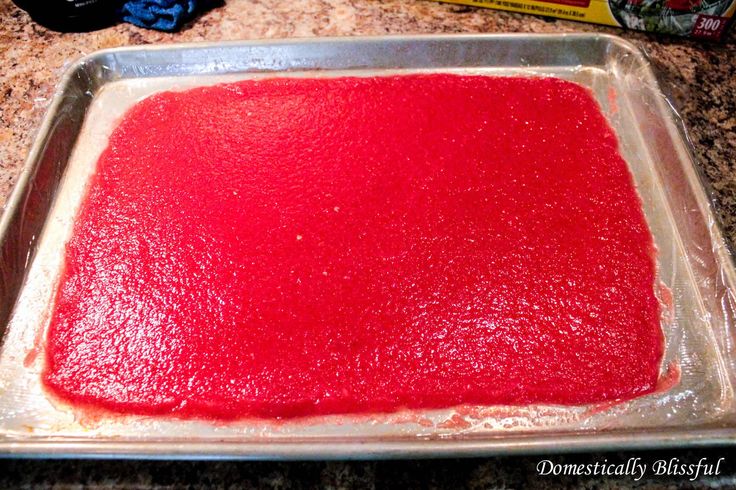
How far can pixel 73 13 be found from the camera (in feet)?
4.87

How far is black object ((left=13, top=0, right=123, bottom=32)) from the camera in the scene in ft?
4.79

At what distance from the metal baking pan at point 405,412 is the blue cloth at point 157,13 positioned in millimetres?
158

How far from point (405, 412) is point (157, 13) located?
1.25 meters

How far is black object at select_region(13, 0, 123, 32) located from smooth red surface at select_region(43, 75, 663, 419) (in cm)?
37

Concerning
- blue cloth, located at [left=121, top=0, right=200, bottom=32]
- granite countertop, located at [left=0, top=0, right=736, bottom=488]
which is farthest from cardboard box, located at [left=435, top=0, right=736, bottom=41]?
blue cloth, located at [left=121, top=0, right=200, bottom=32]

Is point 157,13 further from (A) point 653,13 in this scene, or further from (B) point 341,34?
(A) point 653,13

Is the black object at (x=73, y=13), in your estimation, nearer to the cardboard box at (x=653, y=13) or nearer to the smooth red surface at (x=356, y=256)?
the smooth red surface at (x=356, y=256)

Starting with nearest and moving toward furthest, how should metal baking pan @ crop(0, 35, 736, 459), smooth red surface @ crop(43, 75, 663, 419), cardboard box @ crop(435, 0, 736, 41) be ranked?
1. metal baking pan @ crop(0, 35, 736, 459)
2. smooth red surface @ crop(43, 75, 663, 419)
3. cardboard box @ crop(435, 0, 736, 41)

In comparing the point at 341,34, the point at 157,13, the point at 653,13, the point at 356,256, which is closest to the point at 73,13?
the point at 157,13

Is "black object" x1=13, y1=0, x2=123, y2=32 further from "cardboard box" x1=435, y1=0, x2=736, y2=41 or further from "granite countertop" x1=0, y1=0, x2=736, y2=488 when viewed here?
"cardboard box" x1=435, y1=0, x2=736, y2=41

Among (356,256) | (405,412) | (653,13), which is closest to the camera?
(405,412)

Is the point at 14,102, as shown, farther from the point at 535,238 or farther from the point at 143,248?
the point at 535,238

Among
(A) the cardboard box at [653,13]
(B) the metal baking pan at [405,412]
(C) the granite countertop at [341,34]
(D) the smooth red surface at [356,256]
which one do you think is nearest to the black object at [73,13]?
(C) the granite countertop at [341,34]

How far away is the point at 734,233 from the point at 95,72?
4.99ft
